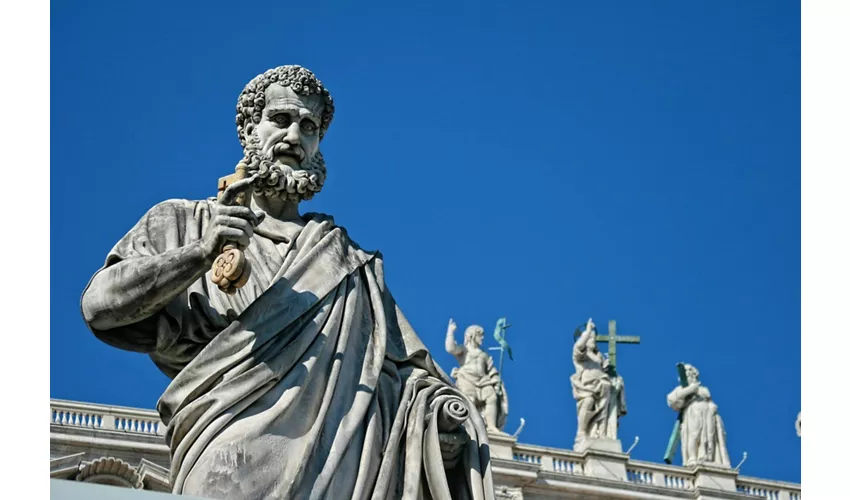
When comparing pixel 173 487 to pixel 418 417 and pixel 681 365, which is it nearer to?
pixel 418 417

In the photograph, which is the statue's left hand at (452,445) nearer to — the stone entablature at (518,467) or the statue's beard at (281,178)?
the statue's beard at (281,178)

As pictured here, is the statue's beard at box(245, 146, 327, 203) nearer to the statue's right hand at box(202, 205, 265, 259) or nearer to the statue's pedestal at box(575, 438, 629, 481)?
the statue's right hand at box(202, 205, 265, 259)

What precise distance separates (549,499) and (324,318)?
31.8 metres

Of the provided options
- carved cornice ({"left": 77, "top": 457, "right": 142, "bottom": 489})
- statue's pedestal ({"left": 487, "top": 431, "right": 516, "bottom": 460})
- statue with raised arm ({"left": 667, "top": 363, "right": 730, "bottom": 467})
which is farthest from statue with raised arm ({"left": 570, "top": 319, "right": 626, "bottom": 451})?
carved cornice ({"left": 77, "top": 457, "right": 142, "bottom": 489})

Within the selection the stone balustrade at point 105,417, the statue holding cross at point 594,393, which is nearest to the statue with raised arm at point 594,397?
the statue holding cross at point 594,393

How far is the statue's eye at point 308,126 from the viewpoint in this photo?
7574 mm

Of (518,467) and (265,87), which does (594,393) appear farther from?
(265,87)

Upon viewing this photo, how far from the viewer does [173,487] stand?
6883 millimetres

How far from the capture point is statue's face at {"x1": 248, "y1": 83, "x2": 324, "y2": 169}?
24.6 feet

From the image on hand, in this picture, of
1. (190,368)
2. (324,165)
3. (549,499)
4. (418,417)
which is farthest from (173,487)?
(549,499)

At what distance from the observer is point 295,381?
6941mm

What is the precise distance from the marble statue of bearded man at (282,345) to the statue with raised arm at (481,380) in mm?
30076

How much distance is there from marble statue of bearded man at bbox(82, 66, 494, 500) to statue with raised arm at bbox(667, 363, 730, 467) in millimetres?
32697

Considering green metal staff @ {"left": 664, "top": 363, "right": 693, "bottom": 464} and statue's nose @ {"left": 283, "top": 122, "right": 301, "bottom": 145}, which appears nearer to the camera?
statue's nose @ {"left": 283, "top": 122, "right": 301, "bottom": 145}
